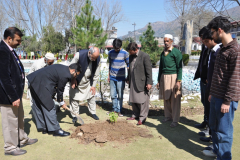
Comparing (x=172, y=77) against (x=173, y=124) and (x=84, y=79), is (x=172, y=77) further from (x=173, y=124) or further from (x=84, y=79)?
(x=84, y=79)

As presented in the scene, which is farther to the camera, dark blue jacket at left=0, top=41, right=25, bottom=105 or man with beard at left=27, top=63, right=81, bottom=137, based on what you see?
man with beard at left=27, top=63, right=81, bottom=137

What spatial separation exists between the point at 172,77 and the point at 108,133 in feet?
5.57

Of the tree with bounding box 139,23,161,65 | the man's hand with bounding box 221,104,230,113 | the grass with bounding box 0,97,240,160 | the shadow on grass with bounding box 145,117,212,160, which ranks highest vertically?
the tree with bounding box 139,23,161,65

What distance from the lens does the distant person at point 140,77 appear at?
3.97 metres

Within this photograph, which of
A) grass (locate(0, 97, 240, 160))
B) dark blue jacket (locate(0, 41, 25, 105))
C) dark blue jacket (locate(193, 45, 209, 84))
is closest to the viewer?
dark blue jacket (locate(0, 41, 25, 105))

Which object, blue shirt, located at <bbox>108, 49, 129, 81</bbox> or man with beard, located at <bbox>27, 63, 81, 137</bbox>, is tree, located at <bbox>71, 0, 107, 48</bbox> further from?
man with beard, located at <bbox>27, 63, 81, 137</bbox>

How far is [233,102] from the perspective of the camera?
88.6 inches

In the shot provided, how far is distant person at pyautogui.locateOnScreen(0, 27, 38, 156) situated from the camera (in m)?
2.62

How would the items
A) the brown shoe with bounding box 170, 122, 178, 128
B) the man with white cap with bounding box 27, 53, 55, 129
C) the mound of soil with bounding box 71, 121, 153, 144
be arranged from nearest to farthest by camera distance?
the mound of soil with bounding box 71, 121, 153, 144 → the brown shoe with bounding box 170, 122, 178, 128 → the man with white cap with bounding box 27, 53, 55, 129

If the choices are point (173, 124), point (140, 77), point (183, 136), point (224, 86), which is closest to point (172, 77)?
point (140, 77)

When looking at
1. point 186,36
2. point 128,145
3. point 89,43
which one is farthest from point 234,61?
point 186,36

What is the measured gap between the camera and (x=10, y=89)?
8.69ft

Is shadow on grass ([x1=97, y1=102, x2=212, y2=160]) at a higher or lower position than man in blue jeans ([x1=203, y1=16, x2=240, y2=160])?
lower

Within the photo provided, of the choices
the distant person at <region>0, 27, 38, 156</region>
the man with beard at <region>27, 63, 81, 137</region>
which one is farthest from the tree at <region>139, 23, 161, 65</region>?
the distant person at <region>0, 27, 38, 156</region>
